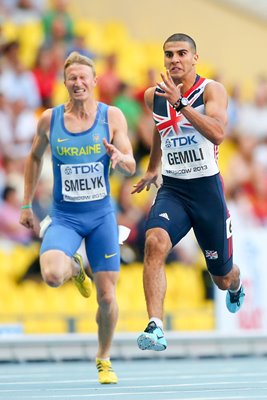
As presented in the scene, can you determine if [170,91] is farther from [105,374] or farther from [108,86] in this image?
[108,86]

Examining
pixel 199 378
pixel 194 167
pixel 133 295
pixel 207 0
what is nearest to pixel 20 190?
pixel 133 295

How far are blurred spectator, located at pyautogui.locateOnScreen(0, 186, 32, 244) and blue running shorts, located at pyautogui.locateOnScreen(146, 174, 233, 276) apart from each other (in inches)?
226

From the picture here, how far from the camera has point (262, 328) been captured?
15953 millimetres

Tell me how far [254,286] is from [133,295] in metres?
1.48

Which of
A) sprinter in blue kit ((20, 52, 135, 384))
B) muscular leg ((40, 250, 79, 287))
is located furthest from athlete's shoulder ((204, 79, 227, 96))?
muscular leg ((40, 250, 79, 287))

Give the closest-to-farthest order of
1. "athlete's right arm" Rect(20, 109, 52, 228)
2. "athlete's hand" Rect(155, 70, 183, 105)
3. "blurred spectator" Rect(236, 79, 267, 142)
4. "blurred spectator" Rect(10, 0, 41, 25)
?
"athlete's hand" Rect(155, 70, 183, 105) < "athlete's right arm" Rect(20, 109, 52, 228) < "blurred spectator" Rect(10, 0, 41, 25) < "blurred spectator" Rect(236, 79, 267, 142)

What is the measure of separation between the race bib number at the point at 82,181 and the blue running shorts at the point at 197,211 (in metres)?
0.65

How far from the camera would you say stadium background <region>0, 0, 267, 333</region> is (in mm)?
15570

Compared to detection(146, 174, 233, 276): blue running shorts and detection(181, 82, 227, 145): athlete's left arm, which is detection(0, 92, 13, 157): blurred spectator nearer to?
detection(146, 174, 233, 276): blue running shorts

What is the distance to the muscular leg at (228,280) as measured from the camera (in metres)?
11.3

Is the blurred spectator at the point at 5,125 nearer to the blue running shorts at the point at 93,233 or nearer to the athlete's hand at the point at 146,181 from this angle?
the blue running shorts at the point at 93,233

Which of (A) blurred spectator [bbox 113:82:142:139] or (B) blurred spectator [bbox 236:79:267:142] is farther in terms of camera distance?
(B) blurred spectator [bbox 236:79:267:142]

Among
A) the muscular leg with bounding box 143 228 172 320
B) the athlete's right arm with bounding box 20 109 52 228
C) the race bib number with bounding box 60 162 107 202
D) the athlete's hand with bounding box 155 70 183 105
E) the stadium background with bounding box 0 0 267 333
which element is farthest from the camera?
the stadium background with bounding box 0 0 267 333

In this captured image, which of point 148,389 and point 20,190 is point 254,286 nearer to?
point 20,190
